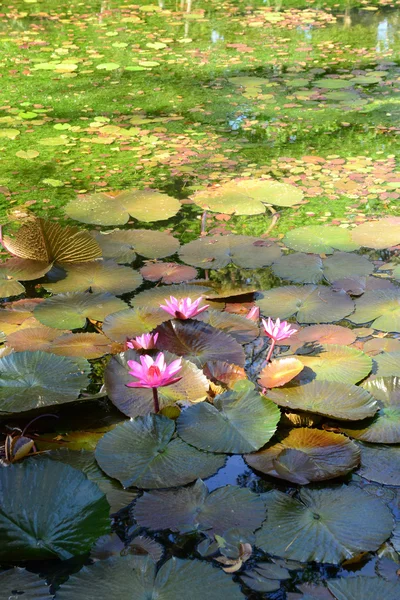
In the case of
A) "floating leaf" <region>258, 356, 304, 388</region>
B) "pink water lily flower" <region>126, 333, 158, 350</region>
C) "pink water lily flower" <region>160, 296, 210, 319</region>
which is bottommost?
"floating leaf" <region>258, 356, 304, 388</region>

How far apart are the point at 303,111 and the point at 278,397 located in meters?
2.41

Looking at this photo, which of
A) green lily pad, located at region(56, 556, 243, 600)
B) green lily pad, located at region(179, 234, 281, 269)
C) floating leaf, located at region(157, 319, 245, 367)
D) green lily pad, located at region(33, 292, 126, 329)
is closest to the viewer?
green lily pad, located at region(56, 556, 243, 600)

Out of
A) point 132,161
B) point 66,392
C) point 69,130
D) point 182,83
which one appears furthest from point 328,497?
point 182,83

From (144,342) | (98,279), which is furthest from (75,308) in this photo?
(144,342)

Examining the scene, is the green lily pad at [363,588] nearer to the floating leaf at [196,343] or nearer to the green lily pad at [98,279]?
the floating leaf at [196,343]

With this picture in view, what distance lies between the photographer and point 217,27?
17.5 feet

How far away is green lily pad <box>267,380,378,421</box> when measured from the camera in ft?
4.75

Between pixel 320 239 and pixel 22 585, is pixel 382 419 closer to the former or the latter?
pixel 22 585

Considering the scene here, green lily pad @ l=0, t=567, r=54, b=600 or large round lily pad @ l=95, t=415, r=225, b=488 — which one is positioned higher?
green lily pad @ l=0, t=567, r=54, b=600

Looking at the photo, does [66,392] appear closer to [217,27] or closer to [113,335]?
[113,335]

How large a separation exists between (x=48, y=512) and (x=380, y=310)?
112 cm

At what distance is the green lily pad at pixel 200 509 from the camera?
1.20 metres

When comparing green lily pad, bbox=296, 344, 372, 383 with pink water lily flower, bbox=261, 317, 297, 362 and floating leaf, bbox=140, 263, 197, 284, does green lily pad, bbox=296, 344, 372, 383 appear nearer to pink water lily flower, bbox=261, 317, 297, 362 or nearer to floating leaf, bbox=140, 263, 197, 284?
pink water lily flower, bbox=261, 317, 297, 362

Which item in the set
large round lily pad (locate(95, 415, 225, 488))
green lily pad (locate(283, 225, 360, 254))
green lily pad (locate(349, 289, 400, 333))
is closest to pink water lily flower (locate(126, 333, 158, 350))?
large round lily pad (locate(95, 415, 225, 488))
